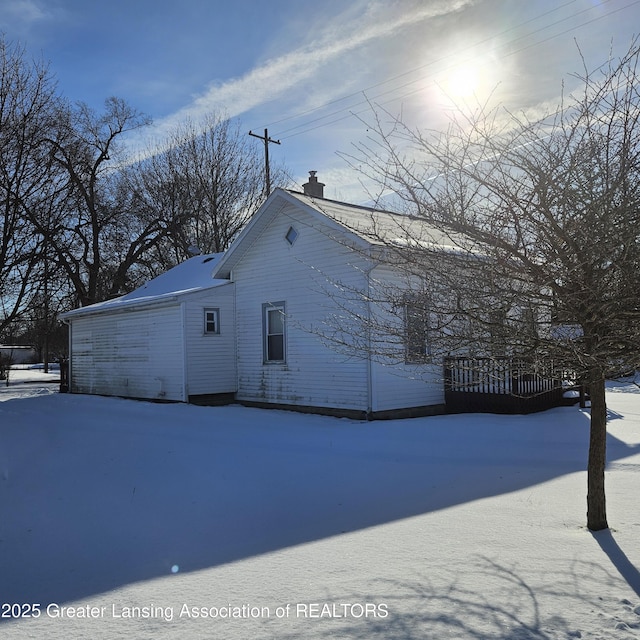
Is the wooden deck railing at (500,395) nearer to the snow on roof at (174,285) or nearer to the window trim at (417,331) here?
the window trim at (417,331)

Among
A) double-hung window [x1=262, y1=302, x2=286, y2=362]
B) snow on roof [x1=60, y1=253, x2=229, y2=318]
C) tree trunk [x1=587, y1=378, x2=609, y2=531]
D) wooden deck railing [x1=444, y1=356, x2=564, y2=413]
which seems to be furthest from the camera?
snow on roof [x1=60, y1=253, x2=229, y2=318]

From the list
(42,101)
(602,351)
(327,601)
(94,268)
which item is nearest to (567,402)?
(602,351)

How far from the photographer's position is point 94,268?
1291 inches

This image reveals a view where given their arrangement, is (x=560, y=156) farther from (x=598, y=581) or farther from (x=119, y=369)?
(x=119, y=369)

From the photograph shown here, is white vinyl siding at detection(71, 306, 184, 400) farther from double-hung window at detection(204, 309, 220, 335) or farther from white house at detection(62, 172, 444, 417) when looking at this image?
double-hung window at detection(204, 309, 220, 335)

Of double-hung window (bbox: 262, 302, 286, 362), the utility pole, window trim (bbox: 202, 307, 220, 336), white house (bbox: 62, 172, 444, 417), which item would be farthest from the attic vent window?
the utility pole

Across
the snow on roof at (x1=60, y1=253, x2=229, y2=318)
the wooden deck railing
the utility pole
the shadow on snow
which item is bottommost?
the shadow on snow

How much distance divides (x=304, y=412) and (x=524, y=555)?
9.44m

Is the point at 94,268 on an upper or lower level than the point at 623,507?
upper

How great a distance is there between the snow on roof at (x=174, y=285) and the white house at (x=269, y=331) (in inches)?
3.7

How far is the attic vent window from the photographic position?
13.8 m

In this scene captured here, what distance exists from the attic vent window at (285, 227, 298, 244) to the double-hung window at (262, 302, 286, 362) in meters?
1.56

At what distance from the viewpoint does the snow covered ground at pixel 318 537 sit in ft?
11.4

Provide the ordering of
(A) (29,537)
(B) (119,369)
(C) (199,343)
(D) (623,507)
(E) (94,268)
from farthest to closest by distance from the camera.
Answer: (E) (94,268), (B) (119,369), (C) (199,343), (D) (623,507), (A) (29,537)
